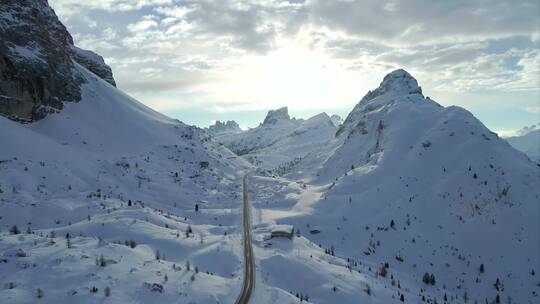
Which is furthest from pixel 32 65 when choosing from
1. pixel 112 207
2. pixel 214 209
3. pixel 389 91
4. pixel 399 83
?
pixel 399 83

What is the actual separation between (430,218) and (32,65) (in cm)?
4113

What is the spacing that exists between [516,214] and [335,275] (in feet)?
66.3

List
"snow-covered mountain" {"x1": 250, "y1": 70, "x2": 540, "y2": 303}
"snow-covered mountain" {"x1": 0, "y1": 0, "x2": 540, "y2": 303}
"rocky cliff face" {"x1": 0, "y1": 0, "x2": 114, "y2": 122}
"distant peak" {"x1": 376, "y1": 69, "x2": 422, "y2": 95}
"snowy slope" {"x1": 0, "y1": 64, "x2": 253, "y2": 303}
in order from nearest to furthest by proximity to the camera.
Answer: "snowy slope" {"x1": 0, "y1": 64, "x2": 253, "y2": 303}
"snow-covered mountain" {"x1": 0, "y1": 0, "x2": 540, "y2": 303}
"snow-covered mountain" {"x1": 250, "y1": 70, "x2": 540, "y2": 303}
"rocky cliff face" {"x1": 0, "y1": 0, "x2": 114, "y2": 122}
"distant peak" {"x1": 376, "y1": 69, "x2": 422, "y2": 95}

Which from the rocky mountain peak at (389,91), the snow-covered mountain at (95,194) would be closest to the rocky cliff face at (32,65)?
the snow-covered mountain at (95,194)

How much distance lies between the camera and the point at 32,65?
40406 mm

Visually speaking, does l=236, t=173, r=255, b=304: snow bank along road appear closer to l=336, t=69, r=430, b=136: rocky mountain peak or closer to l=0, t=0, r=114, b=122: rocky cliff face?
l=0, t=0, r=114, b=122: rocky cliff face

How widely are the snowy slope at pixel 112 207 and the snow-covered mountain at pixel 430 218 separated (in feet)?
15.0

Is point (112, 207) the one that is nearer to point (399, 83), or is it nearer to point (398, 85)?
point (398, 85)

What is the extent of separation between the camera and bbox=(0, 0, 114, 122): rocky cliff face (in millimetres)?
37688

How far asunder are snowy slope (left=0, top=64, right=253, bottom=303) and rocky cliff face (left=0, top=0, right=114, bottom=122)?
163cm

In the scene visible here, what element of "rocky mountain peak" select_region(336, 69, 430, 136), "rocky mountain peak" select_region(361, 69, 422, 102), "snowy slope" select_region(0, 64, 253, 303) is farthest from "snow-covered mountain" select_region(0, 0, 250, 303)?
"rocky mountain peak" select_region(361, 69, 422, 102)

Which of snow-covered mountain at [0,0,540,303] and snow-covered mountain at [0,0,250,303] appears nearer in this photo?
snow-covered mountain at [0,0,250,303]

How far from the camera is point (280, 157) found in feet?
527

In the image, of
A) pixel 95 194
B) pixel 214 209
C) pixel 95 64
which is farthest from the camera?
pixel 95 64
